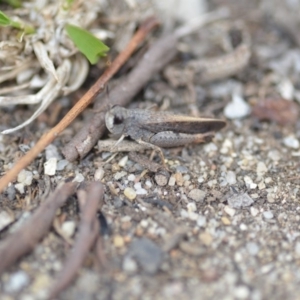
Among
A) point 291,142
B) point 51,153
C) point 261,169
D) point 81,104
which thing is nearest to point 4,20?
point 81,104

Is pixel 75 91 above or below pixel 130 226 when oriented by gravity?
above

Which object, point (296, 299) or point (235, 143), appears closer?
point (296, 299)

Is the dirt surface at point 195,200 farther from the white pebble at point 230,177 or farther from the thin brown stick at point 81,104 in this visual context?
the thin brown stick at point 81,104

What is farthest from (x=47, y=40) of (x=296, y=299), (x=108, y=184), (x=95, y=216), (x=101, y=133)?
(x=296, y=299)

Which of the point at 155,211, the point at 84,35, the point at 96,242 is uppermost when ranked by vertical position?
the point at 84,35

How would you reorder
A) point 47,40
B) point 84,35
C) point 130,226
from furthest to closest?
point 47,40 → point 84,35 → point 130,226

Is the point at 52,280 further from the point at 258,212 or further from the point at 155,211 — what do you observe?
the point at 258,212

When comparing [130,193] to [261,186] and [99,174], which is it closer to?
[99,174]

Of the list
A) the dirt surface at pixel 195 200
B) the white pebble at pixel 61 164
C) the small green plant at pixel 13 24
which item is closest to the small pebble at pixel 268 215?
the dirt surface at pixel 195 200
